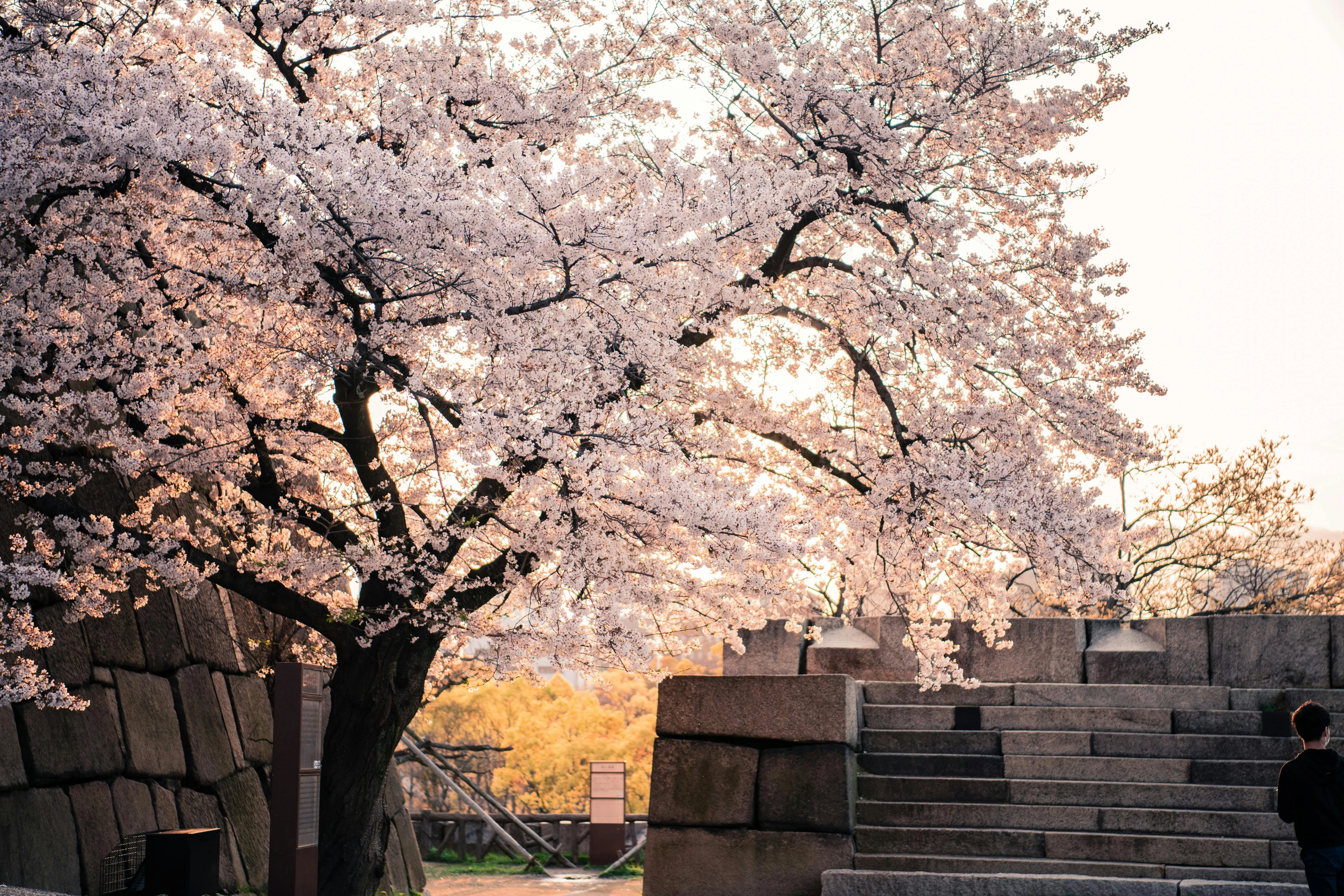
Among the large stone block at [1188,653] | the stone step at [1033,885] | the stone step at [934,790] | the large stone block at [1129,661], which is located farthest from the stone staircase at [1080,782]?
the large stone block at [1188,653]

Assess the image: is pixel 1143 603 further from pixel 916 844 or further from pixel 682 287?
pixel 682 287


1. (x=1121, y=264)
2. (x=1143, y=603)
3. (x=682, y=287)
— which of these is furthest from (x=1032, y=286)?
(x=1143, y=603)

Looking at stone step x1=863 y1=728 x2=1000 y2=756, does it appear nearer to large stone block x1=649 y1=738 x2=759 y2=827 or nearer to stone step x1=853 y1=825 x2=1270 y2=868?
stone step x1=853 y1=825 x2=1270 y2=868

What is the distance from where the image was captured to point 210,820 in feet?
31.8

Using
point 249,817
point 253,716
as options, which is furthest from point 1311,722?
point 253,716

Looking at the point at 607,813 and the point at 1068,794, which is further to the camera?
the point at 607,813

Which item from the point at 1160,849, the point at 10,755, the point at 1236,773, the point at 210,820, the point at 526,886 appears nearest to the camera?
the point at 10,755

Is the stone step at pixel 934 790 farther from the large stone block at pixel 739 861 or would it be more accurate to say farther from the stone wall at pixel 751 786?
the large stone block at pixel 739 861

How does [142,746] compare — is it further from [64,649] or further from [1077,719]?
[1077,719]

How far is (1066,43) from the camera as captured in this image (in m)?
8.80

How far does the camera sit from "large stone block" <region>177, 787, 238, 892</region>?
9.28m

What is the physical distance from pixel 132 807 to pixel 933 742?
22.4 feet

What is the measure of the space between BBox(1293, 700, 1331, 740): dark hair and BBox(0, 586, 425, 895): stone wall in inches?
265

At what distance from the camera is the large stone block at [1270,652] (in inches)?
407
